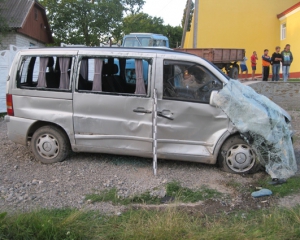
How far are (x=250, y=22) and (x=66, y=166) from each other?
22.6 metres

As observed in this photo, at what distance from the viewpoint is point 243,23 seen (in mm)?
25375

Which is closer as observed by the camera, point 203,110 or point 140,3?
point 203,110

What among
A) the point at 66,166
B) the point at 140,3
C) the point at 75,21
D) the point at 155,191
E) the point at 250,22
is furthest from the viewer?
the point at 140,3

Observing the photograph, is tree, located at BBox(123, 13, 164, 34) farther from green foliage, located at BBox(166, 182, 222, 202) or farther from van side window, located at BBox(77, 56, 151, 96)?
green foliage, located at BBox(166, 182, 222, 202)

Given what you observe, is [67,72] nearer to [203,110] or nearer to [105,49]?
[105,49]

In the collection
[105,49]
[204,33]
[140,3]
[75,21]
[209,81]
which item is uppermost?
[140,3]

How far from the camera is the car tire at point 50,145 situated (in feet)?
19.6

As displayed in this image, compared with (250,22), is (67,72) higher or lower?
lower

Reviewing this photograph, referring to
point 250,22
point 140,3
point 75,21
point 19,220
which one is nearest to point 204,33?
point 250,22

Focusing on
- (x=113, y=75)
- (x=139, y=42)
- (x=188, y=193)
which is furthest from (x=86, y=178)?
(x=139, y=42)

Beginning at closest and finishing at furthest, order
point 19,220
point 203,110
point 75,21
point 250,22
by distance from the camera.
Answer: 1. point 19,220
2. point 203,110
3. point 250,22
4. point 75,21

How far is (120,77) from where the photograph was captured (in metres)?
5.97

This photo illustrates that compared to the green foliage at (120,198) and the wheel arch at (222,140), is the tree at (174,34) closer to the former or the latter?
the wheel arch at (222,140)

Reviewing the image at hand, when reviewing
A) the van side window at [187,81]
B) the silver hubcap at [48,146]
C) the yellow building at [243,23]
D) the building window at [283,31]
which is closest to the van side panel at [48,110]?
the silver hubcap at [48,146]
